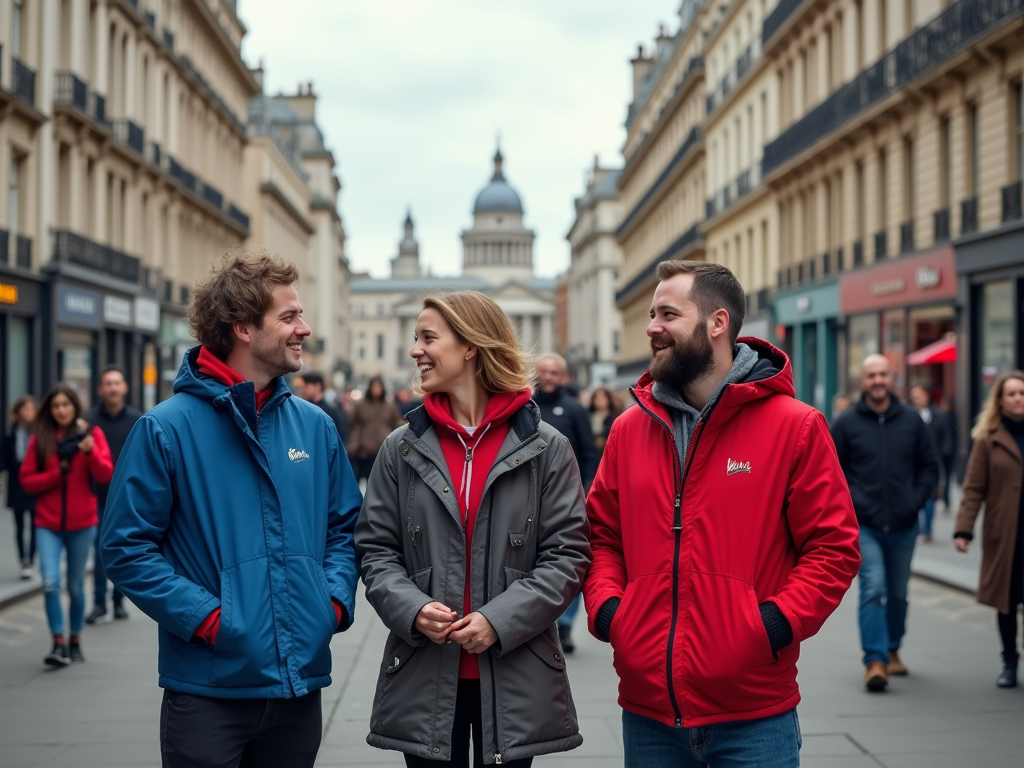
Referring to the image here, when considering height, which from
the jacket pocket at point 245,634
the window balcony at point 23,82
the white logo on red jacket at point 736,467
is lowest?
the jacket pocket at point 245,634

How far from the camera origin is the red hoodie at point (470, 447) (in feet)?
12.5

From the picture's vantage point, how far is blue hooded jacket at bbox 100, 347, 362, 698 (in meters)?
3.66

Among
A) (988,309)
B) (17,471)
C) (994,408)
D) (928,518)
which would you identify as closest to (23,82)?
(17,471)

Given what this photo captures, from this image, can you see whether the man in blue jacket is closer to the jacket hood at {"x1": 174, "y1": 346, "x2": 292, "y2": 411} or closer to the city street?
the jacket hood at {"x1": 174, "y1": 346, "x2": 292, "y2": 411}

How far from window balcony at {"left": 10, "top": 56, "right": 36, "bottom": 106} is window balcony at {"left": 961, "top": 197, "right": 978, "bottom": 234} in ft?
54.6

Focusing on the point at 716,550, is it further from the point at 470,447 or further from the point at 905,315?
the point at 905,315

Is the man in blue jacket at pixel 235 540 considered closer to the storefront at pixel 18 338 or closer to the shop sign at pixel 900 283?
the storefront at pixel 18 338

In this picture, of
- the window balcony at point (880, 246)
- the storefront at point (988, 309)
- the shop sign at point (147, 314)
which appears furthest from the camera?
the shop sign at point (147, 314)

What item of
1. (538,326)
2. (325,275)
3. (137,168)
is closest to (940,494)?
(137,168)

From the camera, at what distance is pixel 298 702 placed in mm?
3846

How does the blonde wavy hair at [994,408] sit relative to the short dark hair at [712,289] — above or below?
below

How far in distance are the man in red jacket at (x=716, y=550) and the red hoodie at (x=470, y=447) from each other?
0.37m

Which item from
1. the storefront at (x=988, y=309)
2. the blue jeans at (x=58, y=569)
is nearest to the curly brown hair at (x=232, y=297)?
the blue jeans at (x=58, y=569)

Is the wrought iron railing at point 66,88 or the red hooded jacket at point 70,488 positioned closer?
the red hooded jacket at point 70,488
